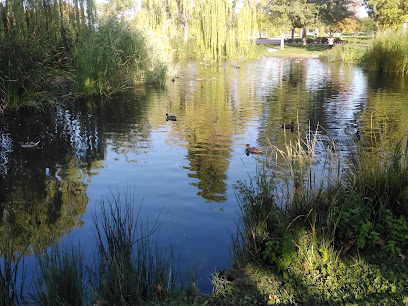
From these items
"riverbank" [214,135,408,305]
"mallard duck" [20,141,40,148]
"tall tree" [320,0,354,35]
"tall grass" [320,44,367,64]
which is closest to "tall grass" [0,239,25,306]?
"riverbank" [214,135,408,305]

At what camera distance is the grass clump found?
12.1 ft

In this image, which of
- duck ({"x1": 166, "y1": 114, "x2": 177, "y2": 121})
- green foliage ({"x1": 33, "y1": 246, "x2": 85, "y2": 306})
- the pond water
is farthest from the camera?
duck ({"x1": 166, "y1": 114, "x2": 177, "y2": 121})

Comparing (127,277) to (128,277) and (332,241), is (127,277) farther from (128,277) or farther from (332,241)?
(332,241)

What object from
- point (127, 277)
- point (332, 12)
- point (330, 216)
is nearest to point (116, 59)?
point (330, 216)

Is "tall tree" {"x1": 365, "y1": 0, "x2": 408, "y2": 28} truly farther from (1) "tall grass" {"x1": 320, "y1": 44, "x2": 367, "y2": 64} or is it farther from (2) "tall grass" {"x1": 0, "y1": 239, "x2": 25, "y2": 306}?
(2) "tall grass" {"x1": 0, "y1": 239, "x2": 25, "y2": 306}

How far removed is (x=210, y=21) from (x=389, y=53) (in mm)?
12015

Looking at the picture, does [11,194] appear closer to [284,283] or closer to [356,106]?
[284,283]

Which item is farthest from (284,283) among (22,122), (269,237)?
(22,122)

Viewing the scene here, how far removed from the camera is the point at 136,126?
11.0 m

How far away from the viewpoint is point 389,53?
22.7m

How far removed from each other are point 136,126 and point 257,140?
340 cm

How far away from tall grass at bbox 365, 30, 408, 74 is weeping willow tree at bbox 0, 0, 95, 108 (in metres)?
14.8

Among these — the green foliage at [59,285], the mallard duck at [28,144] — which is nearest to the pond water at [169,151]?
the mallard duck at [28,144]

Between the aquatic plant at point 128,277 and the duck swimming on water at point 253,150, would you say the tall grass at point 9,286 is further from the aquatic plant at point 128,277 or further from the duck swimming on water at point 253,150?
the duck swimming on water at point 253,150
